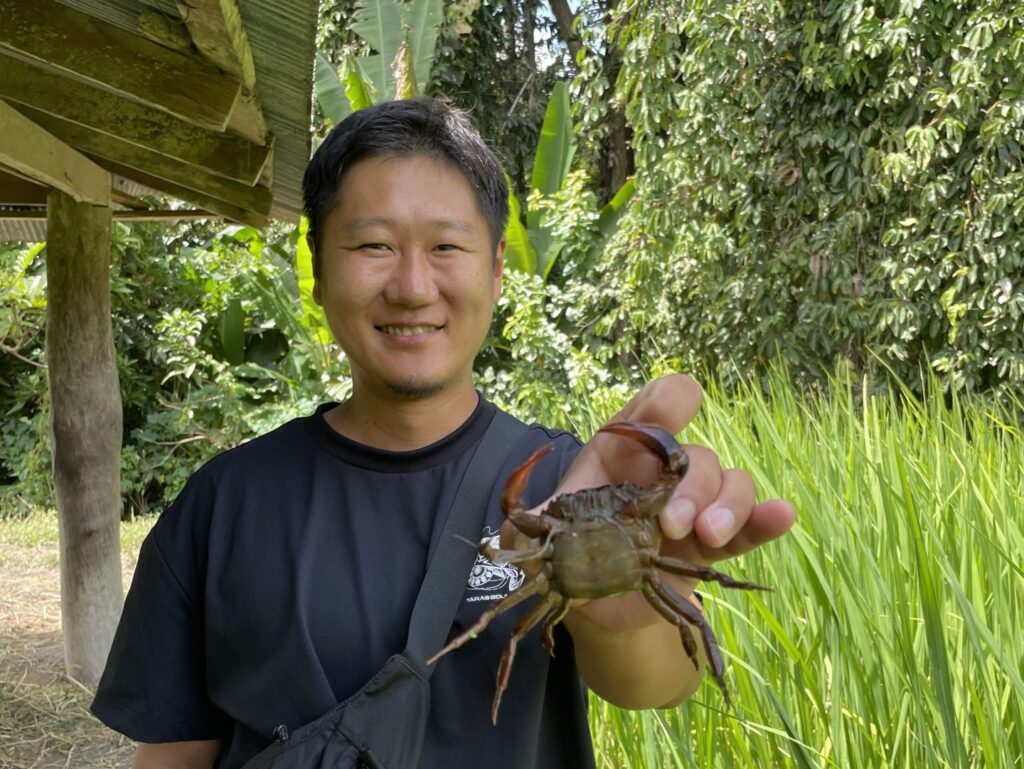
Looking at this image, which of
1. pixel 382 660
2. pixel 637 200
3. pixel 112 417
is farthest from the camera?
pixel 637 200

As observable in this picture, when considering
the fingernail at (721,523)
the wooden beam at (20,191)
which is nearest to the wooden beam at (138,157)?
the wooden beam at (20,191)

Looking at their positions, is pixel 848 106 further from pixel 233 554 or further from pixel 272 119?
pixel 233 554

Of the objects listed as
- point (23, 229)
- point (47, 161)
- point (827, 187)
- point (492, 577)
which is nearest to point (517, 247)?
point (827, 187)

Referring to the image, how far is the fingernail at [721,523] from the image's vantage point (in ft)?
3.92

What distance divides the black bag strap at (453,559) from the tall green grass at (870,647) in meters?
0.47

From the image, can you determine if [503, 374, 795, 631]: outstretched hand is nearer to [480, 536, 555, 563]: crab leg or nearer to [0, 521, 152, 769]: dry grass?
[480, 536, 555, 563]: crab leg

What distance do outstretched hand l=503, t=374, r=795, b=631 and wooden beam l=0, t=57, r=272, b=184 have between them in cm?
239

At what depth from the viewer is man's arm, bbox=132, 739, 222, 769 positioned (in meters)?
1.74

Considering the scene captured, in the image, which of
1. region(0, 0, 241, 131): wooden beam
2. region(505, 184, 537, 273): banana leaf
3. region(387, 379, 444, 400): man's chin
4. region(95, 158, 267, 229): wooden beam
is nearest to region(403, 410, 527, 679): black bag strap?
region(387, 379, 444, 400): man's chin

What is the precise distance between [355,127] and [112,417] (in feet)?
11.6

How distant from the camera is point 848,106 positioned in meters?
7.32

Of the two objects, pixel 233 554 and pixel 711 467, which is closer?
pixel 711 467

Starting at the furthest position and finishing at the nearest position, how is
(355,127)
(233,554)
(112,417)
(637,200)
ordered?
(637,200), (112,417), (355,127), (233,554)

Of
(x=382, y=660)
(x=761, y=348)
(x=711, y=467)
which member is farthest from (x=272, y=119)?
(x=761, y=348)
